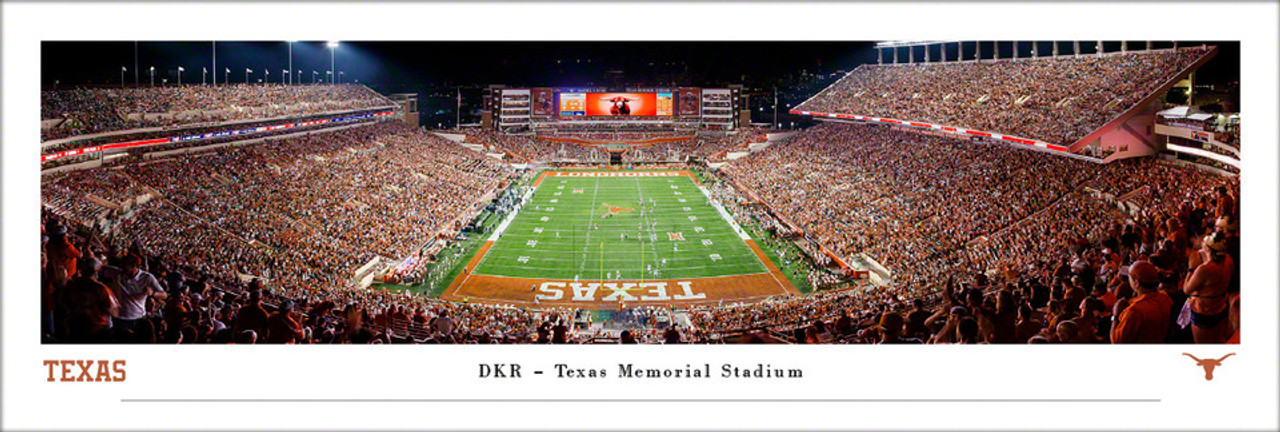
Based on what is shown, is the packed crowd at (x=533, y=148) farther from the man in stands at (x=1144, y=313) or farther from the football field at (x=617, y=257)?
the man in stands at (x=1144, y=313)

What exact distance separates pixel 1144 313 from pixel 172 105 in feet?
75.7

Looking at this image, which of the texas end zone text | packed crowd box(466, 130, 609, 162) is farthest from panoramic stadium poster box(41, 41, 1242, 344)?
packed crowd box(466, 130, 609, 162)

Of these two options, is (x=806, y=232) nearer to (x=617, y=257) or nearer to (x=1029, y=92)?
(x=617, y=257)

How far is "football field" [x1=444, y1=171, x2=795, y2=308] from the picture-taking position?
14445mm

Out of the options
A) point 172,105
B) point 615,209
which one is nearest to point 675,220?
point 615,209

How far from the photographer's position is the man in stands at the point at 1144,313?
4.32 meters

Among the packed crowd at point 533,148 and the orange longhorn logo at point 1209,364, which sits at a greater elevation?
the packed crowd at point 533,148

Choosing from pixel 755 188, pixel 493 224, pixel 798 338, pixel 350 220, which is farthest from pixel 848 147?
pixel 798 338

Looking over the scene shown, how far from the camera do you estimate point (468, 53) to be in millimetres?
42688

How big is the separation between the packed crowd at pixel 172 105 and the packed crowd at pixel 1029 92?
20888 mm

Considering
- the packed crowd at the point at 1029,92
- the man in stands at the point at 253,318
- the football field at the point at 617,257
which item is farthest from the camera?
the packed crowd at the point at 1029,92

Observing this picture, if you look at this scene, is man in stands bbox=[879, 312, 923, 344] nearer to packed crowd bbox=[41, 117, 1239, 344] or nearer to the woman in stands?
packed crowd bbox=[41, 117, 1239, 344]

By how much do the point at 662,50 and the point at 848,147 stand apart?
24.1m

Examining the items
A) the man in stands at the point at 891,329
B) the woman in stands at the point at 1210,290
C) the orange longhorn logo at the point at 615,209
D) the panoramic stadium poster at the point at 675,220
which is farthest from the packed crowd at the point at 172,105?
the woman in stands at the point at 1210,290
